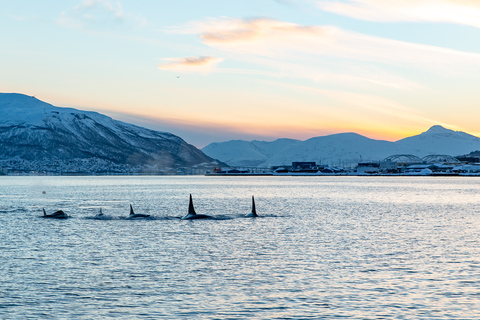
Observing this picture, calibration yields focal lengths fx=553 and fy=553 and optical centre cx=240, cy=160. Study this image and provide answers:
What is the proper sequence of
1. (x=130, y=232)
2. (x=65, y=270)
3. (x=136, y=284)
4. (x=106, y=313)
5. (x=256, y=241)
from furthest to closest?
(x=130, y=232)
(x=256, y=241)
(x=65, y=270)
(x=136, y=284)
(x=106, y=313)

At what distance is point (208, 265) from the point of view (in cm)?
4588

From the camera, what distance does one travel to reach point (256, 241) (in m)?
61.2

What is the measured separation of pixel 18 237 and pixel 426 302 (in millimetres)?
49763

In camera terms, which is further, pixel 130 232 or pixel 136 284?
pixel 130 232

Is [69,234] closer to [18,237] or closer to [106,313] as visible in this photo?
[18,237]

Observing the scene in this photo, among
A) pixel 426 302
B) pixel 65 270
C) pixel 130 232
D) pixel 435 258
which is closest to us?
pixel 426 302

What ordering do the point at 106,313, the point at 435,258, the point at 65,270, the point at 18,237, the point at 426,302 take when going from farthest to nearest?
1. the point at 18,237
2. the point at 435,258
3. the point at 65,270
4. the point at 426,302
5. the point at 106,313

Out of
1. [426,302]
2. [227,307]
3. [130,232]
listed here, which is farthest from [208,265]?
[130,232]

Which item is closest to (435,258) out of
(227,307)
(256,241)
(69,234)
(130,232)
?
(256,241)

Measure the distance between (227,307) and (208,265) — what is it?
1413cm

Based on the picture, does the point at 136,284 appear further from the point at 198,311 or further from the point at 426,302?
the point at 426,302

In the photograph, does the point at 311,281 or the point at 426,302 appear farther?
the point at 311,281

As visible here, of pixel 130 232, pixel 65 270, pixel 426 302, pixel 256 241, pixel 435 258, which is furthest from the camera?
pixel 130 232

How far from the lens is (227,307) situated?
105 feet
